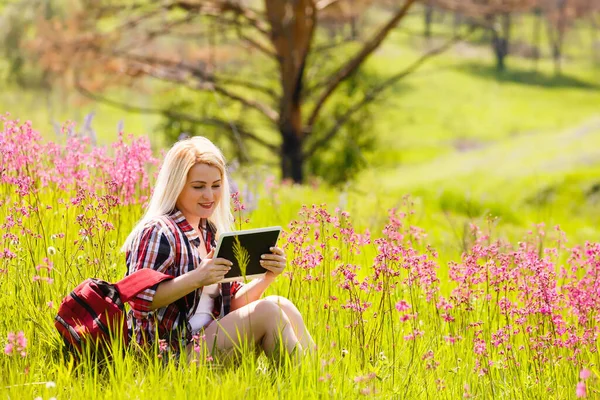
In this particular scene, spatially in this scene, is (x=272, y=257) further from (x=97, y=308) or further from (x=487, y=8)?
(x=487, y=8)

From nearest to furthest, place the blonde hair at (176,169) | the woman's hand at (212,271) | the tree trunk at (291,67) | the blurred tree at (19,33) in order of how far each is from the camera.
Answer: the woman's hand at (212,271), the blonde hair at (176,169), the tree trunk at (291,67), the blurred tree at (19,33)

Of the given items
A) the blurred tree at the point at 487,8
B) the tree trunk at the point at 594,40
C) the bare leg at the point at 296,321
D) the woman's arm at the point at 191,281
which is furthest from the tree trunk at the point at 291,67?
the tree trunk at the point at 594,40

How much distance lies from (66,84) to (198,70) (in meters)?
2.14

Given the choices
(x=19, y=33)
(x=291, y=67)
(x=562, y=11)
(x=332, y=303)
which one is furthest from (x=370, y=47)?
(x=562, y=11)

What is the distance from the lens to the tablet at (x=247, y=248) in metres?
3.43

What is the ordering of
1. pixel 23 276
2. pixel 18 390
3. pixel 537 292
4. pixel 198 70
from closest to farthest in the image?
pixel 18 390 → pixel 537 292 → pixel 23 276 → pixel 198 70

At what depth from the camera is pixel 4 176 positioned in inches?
163

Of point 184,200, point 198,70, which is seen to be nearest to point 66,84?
point 198,70

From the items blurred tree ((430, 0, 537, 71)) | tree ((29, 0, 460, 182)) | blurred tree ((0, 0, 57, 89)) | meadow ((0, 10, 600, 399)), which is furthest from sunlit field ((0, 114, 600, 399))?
blurred tree ((0, 0, 57, 89))

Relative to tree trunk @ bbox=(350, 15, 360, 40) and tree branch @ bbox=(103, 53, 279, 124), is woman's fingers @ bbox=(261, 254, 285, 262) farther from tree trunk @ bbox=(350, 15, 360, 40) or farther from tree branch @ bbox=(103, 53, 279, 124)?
tree trunk @ bbox=(350, 15, 360, 40)

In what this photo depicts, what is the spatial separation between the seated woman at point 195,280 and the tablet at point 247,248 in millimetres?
45

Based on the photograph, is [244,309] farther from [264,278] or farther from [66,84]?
[66,84]

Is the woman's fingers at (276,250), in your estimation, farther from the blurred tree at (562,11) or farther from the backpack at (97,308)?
the blurred tree at (562,11)

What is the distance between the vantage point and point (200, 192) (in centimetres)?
384
